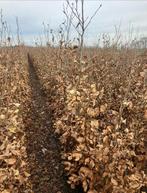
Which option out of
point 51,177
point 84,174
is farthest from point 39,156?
point 84,174

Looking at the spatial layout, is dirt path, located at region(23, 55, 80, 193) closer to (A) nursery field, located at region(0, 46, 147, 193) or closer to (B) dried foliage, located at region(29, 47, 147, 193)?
(A) nursery field, located at region(0, 46, 147, 193)

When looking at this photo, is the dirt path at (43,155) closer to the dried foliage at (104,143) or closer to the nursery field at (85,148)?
the nursery field at (85,148)

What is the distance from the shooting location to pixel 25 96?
10180mm

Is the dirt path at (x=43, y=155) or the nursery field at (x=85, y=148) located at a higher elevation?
the nursery field at (x=85, y=148)

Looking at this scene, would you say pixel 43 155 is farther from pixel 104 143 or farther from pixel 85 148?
pixel 104 143

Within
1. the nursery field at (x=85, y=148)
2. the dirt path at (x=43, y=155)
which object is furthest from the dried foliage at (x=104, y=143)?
the dirt path at (x=43, y=155)

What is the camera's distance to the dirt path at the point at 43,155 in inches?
208

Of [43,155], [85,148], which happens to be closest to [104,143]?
[85,148]

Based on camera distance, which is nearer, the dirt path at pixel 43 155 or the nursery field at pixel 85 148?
the nursery field at pixel 85 148

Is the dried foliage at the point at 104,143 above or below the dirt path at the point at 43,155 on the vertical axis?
above

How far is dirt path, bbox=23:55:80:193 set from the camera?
5.29 meters

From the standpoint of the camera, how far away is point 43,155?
6383 millimetres

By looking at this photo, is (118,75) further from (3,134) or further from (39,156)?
(3,134)

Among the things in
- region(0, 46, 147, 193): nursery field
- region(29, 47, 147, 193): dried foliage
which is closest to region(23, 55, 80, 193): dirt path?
region(0, 46, 147, 193): nursery field
